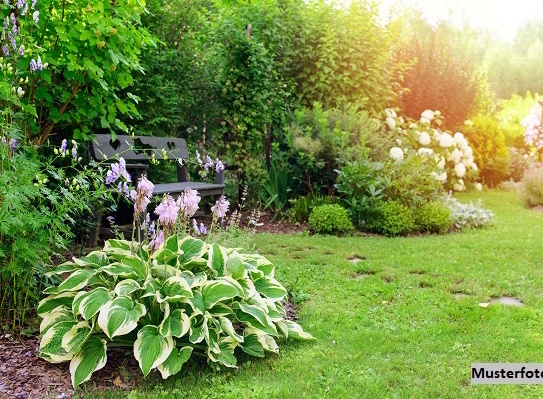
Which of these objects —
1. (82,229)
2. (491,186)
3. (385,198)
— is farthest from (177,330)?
(491,186)

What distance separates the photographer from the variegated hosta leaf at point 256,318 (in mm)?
3203

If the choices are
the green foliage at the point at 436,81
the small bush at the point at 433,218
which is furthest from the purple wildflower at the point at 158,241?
the green foliage at the point at 436,81

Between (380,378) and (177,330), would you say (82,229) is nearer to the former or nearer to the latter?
(177,330)

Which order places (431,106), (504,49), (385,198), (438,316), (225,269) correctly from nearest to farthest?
(225,269), (438,316), (385,198), (431,106), (504,49)

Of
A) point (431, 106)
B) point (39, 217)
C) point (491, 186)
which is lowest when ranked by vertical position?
point (491, 186)

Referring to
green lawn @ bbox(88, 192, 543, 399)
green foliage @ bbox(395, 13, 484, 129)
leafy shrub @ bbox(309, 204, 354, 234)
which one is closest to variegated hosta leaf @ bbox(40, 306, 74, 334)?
green lawn @ bbox(88, 192, 543, 399)

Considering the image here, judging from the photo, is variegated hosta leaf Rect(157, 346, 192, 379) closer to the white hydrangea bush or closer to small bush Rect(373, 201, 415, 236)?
small bush Rect(373, 201, 415, 236)

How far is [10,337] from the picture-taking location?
321 cm

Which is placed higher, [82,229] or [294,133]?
[294,133]

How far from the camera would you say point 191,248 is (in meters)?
3.55

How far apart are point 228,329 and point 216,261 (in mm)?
510

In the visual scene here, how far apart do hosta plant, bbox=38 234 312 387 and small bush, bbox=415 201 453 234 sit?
3.82 metres

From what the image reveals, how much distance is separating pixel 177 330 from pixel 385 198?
188 inches

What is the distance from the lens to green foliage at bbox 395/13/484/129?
457 inches
